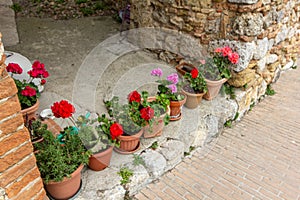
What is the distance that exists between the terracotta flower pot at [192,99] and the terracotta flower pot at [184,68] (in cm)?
35

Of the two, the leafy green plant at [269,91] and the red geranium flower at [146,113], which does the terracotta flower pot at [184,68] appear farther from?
the leafy green plant at [269,91]

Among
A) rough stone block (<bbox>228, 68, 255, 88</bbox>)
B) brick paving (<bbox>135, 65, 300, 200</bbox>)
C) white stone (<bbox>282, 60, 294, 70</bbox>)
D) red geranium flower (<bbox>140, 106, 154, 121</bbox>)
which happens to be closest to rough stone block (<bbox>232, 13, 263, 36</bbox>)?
rough stone block (<bbox>228, 68, 255, 88</bbox>)

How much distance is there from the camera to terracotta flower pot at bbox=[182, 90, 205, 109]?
2711 mm

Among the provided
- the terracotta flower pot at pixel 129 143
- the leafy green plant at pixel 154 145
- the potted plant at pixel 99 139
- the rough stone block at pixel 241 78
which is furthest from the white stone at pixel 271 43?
the potted plant at pixel 99 139

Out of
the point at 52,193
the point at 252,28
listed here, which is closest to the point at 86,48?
the point at 252,28

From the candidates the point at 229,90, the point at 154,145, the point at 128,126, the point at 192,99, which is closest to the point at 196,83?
the point at 192,99

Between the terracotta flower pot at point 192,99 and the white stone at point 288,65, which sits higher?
the terracotta flower pot at point 192,99

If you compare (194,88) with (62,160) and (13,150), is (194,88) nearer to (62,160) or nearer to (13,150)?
(62,160)

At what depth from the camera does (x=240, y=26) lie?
9.12ft

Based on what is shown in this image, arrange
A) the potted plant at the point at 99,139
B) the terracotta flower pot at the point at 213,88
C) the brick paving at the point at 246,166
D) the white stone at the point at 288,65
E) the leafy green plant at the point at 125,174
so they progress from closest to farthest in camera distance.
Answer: the potted plant at the point at 99,139
the leafy green plant at the point at 125,174
the brick paving at the point at 246,166
the terracotta flower pot at the point at 213,88
the white stone at the point at 288,65

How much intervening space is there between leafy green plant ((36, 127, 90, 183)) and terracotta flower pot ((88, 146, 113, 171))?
100mm

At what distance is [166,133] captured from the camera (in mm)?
2477

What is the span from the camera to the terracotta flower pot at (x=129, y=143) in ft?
6.89

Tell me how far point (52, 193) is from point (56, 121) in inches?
30.6
